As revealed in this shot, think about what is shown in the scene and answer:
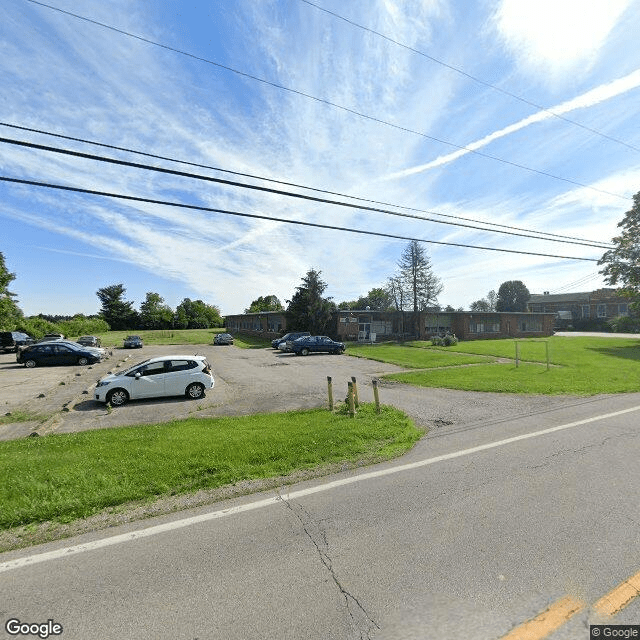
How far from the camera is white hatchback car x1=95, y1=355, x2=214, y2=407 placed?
39.2 feet

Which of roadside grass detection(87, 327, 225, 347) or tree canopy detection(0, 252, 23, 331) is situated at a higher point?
tree canopy detection(0, 252, 23, 331)

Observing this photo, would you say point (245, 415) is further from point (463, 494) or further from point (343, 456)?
point (463, 494)

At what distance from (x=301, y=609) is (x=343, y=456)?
→ 371 centimetres

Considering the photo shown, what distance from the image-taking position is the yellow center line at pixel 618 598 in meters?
2.91

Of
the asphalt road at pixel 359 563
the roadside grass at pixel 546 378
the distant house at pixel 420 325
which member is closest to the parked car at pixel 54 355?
the roadside grass at pixel 546 378

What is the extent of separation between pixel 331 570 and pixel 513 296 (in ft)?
307

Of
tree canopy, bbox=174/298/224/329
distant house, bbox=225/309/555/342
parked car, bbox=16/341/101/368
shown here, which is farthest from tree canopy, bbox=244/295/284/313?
parked car, bbox=16/341/101/368

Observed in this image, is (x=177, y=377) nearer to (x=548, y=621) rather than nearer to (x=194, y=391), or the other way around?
(x=194, y=391)

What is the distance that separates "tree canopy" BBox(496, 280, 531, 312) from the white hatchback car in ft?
280

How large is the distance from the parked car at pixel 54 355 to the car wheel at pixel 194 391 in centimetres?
1578

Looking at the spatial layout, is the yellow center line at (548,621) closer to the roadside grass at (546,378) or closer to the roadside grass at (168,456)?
the roadside grass at (168,456)

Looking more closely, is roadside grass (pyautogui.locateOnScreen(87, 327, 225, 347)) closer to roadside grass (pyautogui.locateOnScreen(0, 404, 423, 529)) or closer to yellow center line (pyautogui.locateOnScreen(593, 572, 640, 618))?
roadside grass (pyautogui.locateOnScreen(0, 404, 423, 529))

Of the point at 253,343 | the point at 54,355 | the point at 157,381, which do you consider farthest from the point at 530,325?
the point at 54,355

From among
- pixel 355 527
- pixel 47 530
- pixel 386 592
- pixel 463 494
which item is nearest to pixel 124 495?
pixel 47 530
